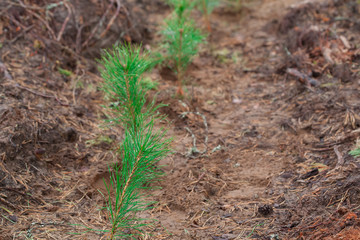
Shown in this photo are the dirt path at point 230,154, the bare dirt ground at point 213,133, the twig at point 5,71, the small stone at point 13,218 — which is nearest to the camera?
the small stone at point 13,218

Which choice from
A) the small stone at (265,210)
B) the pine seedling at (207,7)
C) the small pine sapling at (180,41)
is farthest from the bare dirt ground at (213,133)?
the pine seedling at (207,7)

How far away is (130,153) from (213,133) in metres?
1.44

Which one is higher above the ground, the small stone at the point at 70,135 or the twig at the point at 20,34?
→ the twig at the point at 20,34

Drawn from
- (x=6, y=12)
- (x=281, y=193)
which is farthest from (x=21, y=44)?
(x=281, y=193)

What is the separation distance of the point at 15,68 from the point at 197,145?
1810 mm

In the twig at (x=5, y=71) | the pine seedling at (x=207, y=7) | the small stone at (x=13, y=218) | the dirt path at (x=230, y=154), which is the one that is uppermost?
the twig at (x=5, y=71)

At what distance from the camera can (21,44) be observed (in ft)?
12.0

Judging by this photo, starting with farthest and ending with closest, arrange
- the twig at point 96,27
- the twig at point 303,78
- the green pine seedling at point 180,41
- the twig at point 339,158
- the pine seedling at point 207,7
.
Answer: the pine seedling at point 207,7 → the twig at point 96,27 → the twig at point 303,78 → the green pine seedling at point 180,41 → the twig at point 339,158

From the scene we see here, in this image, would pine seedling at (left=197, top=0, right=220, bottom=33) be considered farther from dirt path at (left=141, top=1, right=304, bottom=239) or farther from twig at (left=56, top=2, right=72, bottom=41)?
twig at (left=56, top=2, right=72, bottom=41)

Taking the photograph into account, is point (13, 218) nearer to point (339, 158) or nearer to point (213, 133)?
point (213, 133)

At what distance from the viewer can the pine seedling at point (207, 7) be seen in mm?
5293

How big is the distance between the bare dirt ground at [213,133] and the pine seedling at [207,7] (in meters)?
0.59

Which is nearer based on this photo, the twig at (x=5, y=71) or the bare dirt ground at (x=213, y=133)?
the bare dirt ground at (x=213, y=133)

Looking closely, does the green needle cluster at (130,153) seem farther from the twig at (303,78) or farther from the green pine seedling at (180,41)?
the twig at (303,78)
